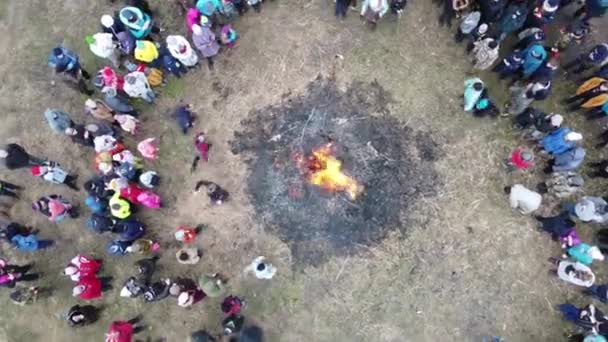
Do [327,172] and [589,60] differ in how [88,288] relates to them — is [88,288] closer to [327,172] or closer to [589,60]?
[327,172]

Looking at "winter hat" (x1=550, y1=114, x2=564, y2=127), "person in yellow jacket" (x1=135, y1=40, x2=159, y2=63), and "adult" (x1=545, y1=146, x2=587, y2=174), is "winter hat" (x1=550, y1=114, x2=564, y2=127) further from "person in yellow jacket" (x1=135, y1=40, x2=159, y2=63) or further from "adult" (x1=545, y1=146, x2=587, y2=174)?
"person in yellow jacket" (x1=135, y1=40, x2=159, y2=63)

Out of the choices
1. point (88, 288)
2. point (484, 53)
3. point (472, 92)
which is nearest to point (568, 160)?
point (472, 92)

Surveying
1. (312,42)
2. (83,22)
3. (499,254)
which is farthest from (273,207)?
(83,22)

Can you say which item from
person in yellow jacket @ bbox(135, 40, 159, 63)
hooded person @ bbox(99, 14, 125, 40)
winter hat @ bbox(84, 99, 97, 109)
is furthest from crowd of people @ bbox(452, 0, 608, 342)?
winter hat @ bbox(84, 99, 97, 109)

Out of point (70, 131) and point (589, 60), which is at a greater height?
point (589, 60)

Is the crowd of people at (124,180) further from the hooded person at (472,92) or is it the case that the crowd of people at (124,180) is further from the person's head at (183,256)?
the hooded person at (472,92)
